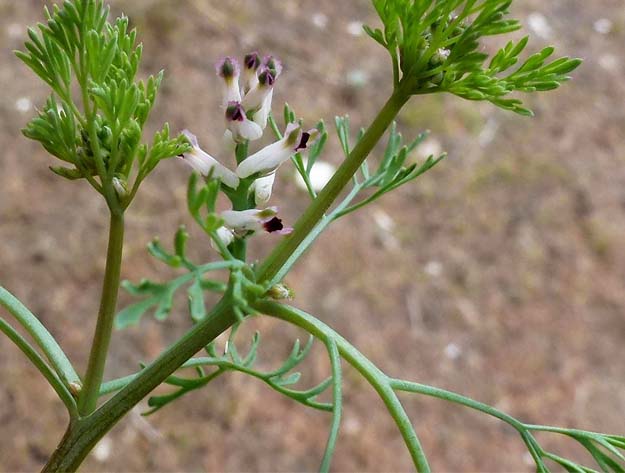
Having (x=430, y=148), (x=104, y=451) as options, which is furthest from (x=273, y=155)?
(x=430, y=148)

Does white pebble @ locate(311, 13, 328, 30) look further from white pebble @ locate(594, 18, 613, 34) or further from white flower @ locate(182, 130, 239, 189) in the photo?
white flower @ locate(182, 130, 239, 189)

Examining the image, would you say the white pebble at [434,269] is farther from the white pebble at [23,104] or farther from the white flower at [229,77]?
the white flower at [229,77]

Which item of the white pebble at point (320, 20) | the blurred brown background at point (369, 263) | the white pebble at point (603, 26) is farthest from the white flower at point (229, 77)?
the white pebble at point (603, 26)

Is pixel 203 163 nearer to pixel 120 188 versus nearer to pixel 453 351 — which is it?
pixel 120 188

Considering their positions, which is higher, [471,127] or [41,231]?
[471,127]

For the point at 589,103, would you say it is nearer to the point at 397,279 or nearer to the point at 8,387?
the point at 397,279

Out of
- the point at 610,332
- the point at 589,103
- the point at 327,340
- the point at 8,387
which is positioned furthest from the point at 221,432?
the point at 589,103

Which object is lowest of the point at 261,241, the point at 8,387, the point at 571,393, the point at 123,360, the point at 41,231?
the point at 8,387
